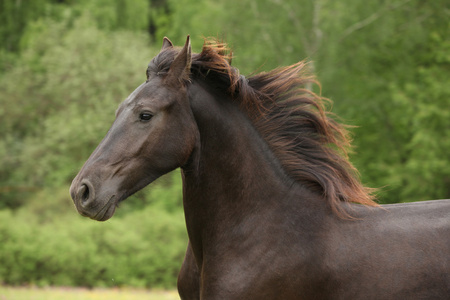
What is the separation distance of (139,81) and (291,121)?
64.1ft

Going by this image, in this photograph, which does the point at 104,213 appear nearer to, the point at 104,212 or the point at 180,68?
the point at 104,212

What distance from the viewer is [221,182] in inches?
142

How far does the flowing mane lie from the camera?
3699mm

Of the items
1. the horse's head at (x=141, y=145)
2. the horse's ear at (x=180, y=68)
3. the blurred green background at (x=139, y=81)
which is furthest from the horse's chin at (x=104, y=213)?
the blurred green background at (x=139, y=81)

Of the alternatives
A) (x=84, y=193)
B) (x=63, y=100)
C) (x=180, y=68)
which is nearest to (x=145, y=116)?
(x=180, y=68)

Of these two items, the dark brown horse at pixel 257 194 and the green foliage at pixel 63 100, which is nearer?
the dark brown horse at pixel 257 194

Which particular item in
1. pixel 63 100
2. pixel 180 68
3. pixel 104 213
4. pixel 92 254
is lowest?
pixel 92 254

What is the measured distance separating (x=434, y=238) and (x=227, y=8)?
18.3 m

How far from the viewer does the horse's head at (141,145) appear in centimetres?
326

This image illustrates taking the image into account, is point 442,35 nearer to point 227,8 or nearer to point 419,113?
point 419,113

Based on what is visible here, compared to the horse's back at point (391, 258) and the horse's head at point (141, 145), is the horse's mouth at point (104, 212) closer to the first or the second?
the horse's head at point (141, 145)

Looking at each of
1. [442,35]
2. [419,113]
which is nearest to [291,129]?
[419,113]

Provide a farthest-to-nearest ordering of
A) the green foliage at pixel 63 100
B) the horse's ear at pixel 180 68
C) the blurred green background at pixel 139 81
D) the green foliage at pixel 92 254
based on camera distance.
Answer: the green foliage at pixel 63 100, the blurred green background at pixel 139 81, the green foliage at pixel 92 254, the horse's ear at pixel 180 68

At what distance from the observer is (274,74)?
402 cm
